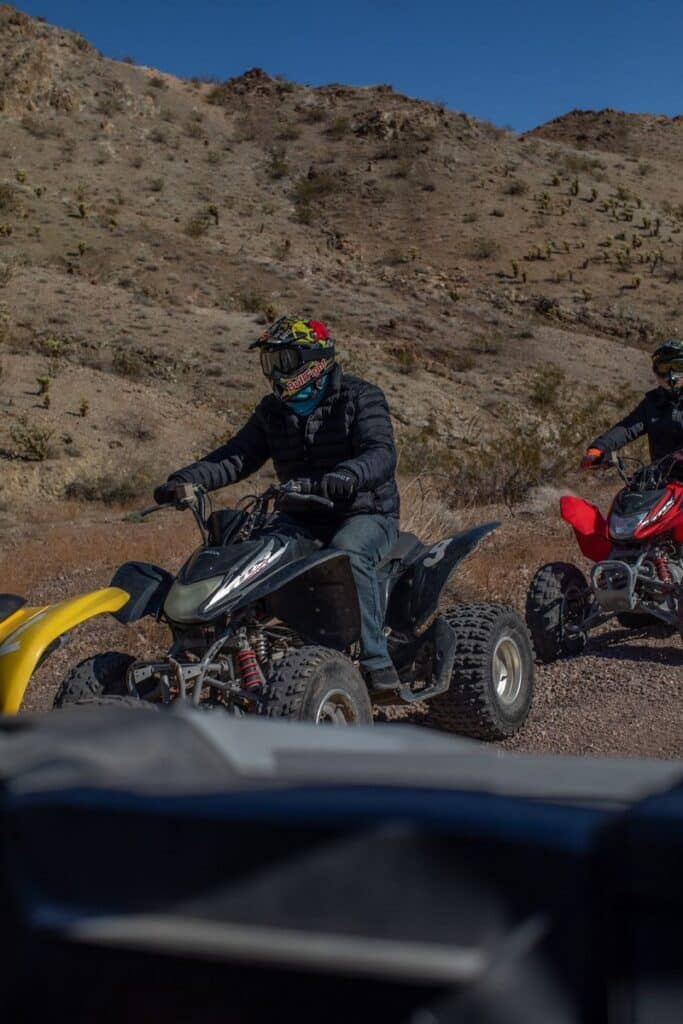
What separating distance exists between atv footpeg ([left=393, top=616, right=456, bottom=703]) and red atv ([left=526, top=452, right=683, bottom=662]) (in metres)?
1.90

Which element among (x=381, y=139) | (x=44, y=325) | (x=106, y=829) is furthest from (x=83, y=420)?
(x=381, y=139)

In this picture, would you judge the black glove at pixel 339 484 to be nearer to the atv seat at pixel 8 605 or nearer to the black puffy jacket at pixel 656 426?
the atv seat at pixel 8 605

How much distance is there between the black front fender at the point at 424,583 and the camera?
5621 millimetres

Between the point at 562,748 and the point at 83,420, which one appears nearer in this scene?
the point at 562,748

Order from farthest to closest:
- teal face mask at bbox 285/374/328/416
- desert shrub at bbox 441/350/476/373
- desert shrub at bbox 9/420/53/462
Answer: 1. desert shrub at bbox 441/350/476/373
2. desert shrub at bbox 9/420/53/462
3. teal face mask at bbox 285/374/328/416

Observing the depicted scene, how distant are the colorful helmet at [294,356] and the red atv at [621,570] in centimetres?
255

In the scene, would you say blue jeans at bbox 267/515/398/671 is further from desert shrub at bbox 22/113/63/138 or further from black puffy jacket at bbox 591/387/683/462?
desert shrub at bbox 22/113/63/138

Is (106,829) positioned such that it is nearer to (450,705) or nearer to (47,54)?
(450,705)

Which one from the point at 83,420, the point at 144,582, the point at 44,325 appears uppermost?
the point at 44,325

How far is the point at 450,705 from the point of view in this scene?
5.68m

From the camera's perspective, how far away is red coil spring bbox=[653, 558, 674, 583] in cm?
730

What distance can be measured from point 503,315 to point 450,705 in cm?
3073

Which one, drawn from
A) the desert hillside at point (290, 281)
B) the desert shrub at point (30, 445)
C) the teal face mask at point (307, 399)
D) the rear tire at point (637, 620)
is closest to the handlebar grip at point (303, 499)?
the teal face mask at point (307, 399)

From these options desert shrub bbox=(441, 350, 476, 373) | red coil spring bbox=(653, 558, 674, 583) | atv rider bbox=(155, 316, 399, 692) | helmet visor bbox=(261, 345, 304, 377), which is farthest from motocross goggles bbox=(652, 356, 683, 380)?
desert shrub bbox=(441, 350, 476, 373)
